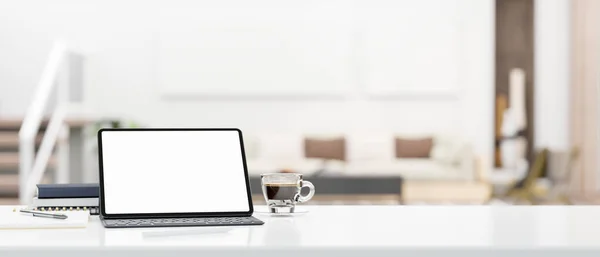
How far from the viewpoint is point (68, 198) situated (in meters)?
1.68

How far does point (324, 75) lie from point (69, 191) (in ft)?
24.0

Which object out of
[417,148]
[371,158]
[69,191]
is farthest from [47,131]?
[69,191]

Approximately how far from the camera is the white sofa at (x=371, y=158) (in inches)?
323

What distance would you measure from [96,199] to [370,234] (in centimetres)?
59

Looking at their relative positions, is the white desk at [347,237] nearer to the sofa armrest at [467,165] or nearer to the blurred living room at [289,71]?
the sofa armrest at [467,165]

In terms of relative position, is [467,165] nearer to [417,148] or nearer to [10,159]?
[417,148]

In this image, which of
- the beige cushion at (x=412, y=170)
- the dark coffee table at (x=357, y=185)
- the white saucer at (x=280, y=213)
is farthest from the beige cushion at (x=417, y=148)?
the white saucer at (x=280, y=213)

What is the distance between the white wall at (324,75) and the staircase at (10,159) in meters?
0.91

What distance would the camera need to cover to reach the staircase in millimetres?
7652

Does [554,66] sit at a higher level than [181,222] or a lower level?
higher

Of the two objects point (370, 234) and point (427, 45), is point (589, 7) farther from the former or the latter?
point (370, 234)

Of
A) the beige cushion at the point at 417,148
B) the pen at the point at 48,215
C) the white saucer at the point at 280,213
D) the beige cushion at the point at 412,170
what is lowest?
the beige cushion at the point at 412,170

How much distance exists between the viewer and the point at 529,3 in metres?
10.2

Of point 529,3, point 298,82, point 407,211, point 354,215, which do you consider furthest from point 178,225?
point 529,3
